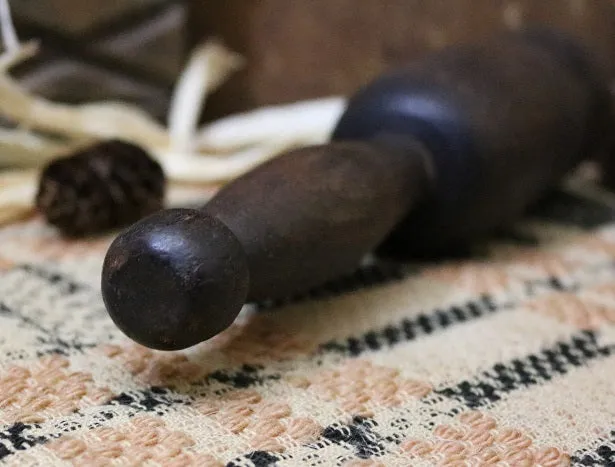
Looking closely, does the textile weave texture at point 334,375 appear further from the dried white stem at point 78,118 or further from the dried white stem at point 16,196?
the dried white stem at point 78,118


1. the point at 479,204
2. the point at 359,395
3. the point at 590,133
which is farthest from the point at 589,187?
the point at 359,395

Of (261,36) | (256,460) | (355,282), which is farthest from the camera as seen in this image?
(261,36)

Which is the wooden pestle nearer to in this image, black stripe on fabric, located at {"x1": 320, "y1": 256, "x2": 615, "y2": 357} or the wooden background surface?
black stripe on fabric, located at {"x1": 320, "y1": 256, "x2": 615, "y2": 357}

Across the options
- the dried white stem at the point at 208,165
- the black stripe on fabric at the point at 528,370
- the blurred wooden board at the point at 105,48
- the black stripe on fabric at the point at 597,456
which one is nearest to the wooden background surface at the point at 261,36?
the blurred wooden board at the point at 105,48

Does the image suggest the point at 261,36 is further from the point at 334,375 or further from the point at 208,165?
the point at 334,375

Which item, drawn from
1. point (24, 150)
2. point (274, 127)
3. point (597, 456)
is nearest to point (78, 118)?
point (24, 150)

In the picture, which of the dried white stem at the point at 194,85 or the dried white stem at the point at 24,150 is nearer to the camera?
the dried white stem at the point at 24,150
